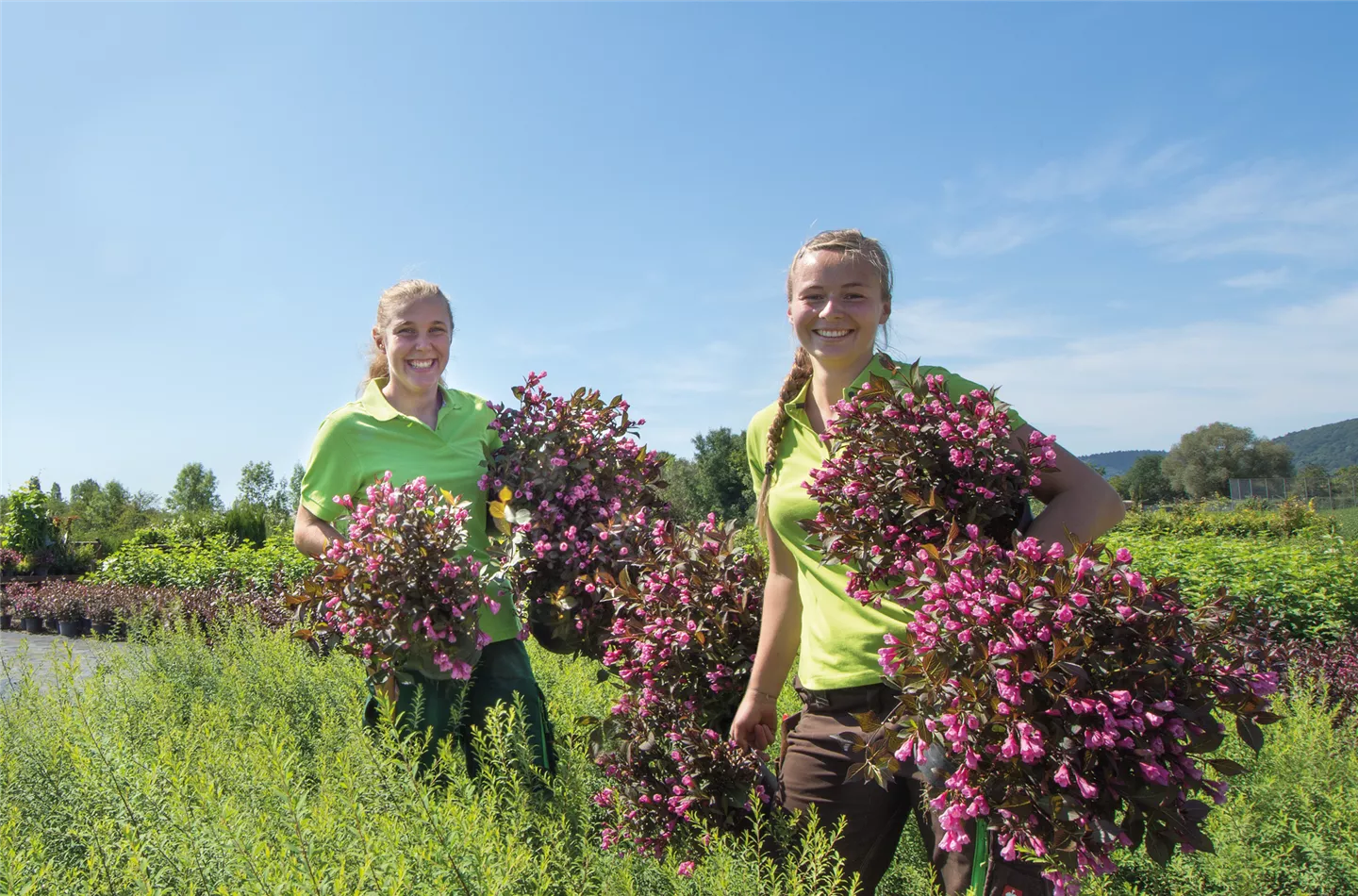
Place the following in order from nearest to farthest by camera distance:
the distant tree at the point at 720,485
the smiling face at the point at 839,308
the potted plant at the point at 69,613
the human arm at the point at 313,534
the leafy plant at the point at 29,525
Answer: the smiling face at the point at 839,308
the human arm at the point at 313,534
the potted plant at the point at 69,613
the leafy plant at the point at 29,525
the distant tree at the point at 720,485

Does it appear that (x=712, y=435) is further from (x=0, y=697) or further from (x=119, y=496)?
(x=0, y=697)

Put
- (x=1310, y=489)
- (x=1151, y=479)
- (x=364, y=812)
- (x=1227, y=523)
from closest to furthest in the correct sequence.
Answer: (x=364, y=812)
(x=1227, y=523)
(x=1310, y=489)
(x=1151, y=479)

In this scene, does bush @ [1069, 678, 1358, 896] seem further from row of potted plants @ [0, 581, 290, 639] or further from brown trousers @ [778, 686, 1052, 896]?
row of potted plants @ [0, 581, 290, 639]

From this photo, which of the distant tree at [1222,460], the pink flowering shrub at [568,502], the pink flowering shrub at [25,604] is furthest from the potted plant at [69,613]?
the distant tree at [1222,460]

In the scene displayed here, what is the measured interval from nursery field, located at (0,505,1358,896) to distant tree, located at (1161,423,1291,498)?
94.1m

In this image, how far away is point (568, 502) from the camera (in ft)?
10.2

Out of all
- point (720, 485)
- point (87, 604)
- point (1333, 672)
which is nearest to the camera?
point (1333, 672)

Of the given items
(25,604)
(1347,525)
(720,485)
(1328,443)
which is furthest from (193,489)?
(1328,443)

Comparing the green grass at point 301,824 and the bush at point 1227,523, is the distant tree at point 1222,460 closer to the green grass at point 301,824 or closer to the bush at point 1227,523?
the bush at point 1227,523

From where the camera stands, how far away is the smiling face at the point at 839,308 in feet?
6.99

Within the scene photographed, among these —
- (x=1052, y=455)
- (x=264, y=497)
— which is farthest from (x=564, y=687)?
(x=264, y=497)

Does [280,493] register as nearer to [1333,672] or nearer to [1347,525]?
[1347,525]

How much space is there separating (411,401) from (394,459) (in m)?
0.21

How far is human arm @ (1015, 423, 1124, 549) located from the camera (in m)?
1.83
